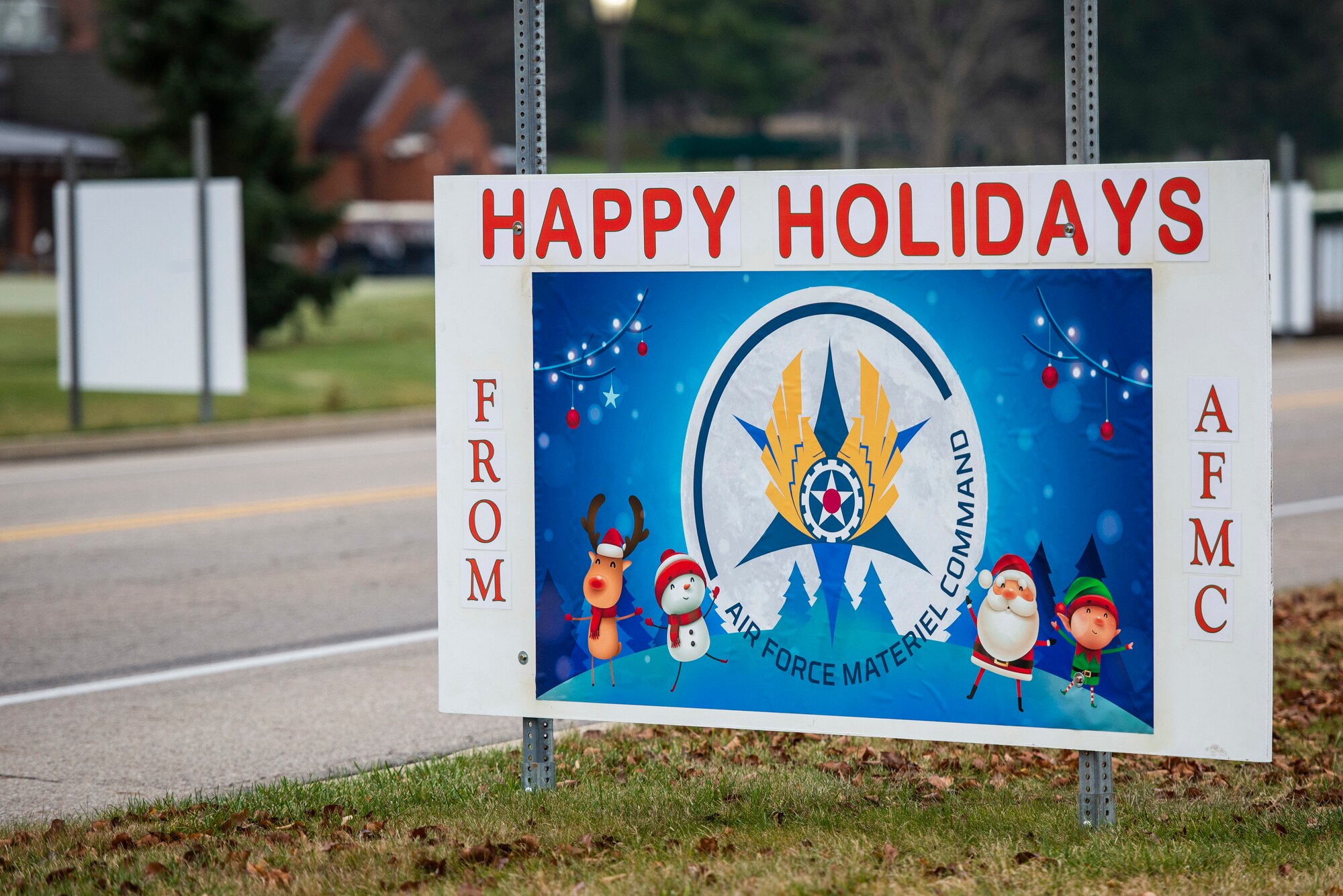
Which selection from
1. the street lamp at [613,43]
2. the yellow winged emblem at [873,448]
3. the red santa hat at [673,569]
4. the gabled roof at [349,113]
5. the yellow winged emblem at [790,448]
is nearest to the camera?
the yellow winged emblem at [873,448]

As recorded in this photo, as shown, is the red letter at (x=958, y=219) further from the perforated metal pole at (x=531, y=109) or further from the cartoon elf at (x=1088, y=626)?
the perforated metal pole at (x=531, y=109)

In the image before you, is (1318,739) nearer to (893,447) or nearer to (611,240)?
(893,447)

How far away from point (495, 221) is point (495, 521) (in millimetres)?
985

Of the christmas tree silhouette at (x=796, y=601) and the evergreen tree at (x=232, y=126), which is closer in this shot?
the christmas tree silhouette at (x=796, y=601)

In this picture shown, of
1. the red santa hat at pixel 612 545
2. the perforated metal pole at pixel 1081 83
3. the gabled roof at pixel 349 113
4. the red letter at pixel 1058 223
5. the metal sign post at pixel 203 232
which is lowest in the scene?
the red santa hat at pixel 612 545

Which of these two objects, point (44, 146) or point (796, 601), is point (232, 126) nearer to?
point (44, 146)

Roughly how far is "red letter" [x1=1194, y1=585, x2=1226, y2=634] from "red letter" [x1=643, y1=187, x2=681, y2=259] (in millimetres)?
1944

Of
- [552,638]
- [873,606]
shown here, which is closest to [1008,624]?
[873,606]

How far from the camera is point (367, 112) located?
60.5m

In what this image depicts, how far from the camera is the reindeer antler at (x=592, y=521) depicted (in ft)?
17.6

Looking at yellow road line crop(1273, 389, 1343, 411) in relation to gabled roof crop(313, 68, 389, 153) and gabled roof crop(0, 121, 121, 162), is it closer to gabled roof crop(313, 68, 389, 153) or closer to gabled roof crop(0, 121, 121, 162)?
gabled roof crop(0, 121, 121, 162)

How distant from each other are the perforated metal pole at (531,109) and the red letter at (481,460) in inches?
24.0

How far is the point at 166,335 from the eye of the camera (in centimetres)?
1958

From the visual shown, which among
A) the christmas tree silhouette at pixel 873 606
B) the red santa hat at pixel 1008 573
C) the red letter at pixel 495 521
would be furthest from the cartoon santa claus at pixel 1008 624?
the red letter at pixel 495 521
